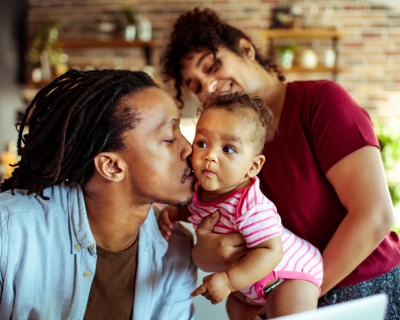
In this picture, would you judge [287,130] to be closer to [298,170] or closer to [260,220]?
[298,170]

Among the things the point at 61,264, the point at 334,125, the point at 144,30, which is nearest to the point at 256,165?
the point at 334,125

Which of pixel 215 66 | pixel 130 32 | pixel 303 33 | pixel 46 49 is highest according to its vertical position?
pixel 215 66

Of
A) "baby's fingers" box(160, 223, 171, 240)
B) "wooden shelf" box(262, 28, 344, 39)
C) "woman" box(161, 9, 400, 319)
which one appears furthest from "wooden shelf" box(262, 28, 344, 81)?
"baby's fingers" box(160, 223, 171, 240)

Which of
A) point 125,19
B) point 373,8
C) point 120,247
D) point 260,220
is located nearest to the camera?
point 260,220

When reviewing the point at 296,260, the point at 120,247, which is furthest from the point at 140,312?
the point at 296,260

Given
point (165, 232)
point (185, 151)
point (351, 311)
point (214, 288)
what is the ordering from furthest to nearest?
point (165, 232) < point (185, 151) < point (214, 288) < point (351, 311)

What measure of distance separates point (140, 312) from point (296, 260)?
0.49m

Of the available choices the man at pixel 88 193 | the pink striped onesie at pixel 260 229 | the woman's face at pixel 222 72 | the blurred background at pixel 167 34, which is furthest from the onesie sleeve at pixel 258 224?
the blurred background at pixel 167 34

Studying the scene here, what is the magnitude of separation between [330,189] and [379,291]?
326 mm

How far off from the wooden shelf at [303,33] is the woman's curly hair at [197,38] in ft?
11.6

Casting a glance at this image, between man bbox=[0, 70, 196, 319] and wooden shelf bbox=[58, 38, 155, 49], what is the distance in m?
4.11

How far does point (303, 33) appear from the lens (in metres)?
5.09

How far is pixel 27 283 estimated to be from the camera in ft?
4.24

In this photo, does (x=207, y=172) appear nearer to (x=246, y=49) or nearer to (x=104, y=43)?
(x=246, y=49)
